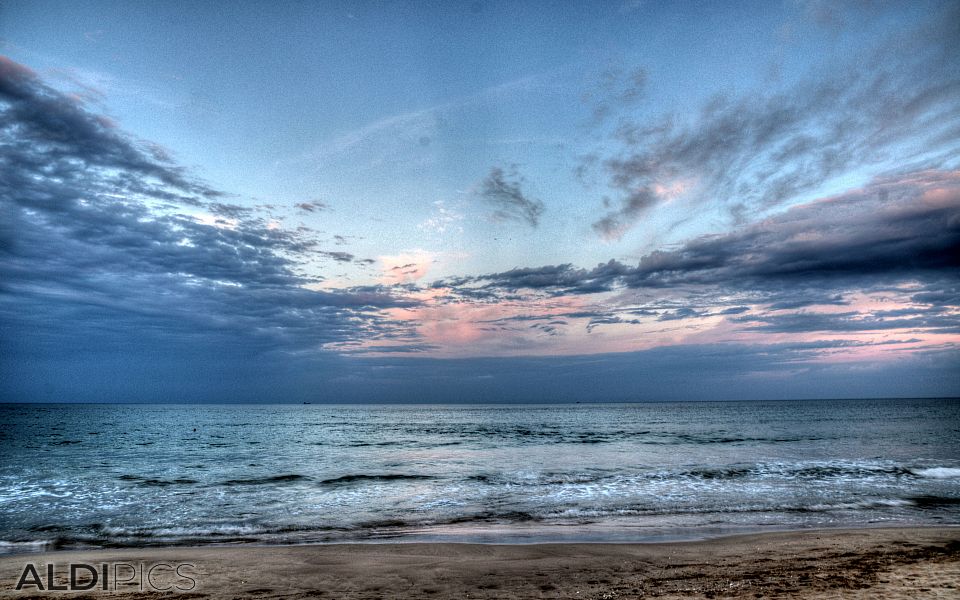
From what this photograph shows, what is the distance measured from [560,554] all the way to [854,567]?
5.80 meters

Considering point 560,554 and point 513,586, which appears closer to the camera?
point 513,586

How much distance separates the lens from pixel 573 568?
1014 centimetres

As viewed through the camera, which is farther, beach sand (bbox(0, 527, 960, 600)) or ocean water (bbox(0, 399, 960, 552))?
ocean water (bbox(0, 399, 960, 552))

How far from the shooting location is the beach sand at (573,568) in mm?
8555

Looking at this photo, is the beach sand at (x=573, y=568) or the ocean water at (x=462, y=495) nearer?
the beach sand at (x=573, y=568)

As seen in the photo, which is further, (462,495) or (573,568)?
(462,495)

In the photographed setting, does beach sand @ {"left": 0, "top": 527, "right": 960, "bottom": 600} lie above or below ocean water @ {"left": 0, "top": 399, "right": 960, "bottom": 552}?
above

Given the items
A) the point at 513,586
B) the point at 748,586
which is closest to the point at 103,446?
the point at 513,586

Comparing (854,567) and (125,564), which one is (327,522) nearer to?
(125,564)

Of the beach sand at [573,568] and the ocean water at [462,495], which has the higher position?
the beach sand at [573,568]

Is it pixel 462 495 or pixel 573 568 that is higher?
pixel 573 568

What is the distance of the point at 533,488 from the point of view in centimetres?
2169

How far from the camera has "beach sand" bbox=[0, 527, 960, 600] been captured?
8555mm

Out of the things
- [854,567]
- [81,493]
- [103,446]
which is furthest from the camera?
[103,446]
